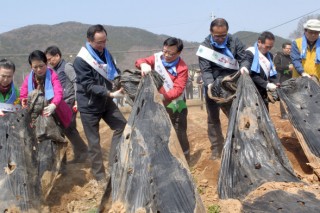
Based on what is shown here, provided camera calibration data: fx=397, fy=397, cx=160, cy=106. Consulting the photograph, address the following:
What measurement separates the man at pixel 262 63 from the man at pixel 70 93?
2.34 meters

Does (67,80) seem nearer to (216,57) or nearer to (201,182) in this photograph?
(216,57)

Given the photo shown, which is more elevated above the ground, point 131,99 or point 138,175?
point 131,99

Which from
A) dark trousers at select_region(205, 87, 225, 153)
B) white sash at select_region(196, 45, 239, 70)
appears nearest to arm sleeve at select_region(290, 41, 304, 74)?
white sash at select_region(196, 45, 239, 70)

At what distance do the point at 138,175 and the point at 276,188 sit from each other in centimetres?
106

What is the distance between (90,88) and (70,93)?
126 cm

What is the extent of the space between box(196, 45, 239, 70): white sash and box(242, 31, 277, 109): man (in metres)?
0.21

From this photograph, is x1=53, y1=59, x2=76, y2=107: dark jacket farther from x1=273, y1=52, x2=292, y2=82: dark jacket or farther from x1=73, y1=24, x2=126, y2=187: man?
x1=273, y1=52, x2=292, y2=82: dark jacket

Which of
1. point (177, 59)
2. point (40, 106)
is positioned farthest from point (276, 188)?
point (40, 106)

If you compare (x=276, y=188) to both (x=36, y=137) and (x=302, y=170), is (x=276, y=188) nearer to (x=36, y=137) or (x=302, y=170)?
(x=302, y=170)

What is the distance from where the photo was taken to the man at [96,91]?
4.25m

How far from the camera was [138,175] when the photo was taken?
10.1ft

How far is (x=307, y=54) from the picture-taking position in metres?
5.32

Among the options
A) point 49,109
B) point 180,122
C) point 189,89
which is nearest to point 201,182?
point 180,122

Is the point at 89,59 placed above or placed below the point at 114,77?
above
